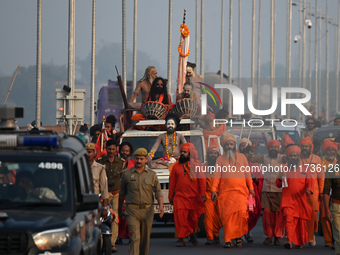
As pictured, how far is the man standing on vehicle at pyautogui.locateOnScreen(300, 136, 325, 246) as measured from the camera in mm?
17672

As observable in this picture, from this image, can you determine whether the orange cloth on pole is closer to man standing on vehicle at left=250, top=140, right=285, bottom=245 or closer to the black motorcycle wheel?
man standing on vehicle at left=250, top=140, right=285, bottom=245

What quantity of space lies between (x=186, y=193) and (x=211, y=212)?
0.69 metres

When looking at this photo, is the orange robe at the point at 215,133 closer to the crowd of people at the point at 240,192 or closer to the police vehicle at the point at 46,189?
the crowd of people at the point at 240,192

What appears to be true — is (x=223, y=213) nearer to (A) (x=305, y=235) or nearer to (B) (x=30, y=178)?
(A) (x=305, y=235)

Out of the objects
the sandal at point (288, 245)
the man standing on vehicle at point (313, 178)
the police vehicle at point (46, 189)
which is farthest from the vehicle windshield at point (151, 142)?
the police vehicle at point (46, 189)

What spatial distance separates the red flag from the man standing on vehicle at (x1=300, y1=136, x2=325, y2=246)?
7.40 m

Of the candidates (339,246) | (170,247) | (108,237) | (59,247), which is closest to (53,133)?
(59,247)

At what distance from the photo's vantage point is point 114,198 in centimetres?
1722

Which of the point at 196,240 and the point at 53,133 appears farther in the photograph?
the point at 196,240

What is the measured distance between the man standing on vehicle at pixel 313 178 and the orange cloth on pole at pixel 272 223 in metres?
0.49

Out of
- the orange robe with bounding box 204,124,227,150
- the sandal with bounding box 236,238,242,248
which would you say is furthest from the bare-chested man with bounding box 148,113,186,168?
the sandal with bounding box 236,238,242,248

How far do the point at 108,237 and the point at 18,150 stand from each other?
372 centimetres

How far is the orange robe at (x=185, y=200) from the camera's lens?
18172 mm

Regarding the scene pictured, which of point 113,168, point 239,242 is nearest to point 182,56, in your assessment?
point 239,242
